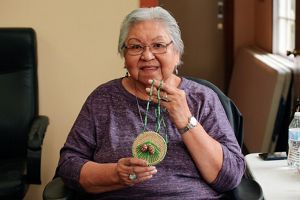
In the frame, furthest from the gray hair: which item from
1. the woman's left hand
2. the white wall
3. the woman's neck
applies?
the white wall

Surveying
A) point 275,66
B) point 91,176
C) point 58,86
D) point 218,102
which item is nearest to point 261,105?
point 275,66

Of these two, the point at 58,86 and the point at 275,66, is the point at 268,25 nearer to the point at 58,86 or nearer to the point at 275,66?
the point at 275,66

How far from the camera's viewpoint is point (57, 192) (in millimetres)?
Result: 1514

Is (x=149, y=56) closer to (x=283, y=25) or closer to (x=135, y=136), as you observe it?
(x=135, y=136)

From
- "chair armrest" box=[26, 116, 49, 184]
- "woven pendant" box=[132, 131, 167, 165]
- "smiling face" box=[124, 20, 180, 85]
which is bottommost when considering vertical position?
"chair armrest" box=[26, 116, 49, 184]

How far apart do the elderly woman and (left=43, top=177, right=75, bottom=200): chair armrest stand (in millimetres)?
27

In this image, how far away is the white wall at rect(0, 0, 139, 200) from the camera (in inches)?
96.7

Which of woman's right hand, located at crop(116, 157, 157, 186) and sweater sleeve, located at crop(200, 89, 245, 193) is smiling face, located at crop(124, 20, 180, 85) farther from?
woman's right hand, located at crop(116, 157, 157, 186)

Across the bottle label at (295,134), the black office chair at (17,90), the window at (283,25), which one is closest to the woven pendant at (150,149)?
the bottle label at (295,134)

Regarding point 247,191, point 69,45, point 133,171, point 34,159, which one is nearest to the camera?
point 133,171

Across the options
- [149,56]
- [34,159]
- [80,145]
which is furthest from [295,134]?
[34,159]

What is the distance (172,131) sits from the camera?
1561mm

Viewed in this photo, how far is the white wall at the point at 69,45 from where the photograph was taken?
8.05ft

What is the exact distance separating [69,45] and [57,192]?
1.17 meters
